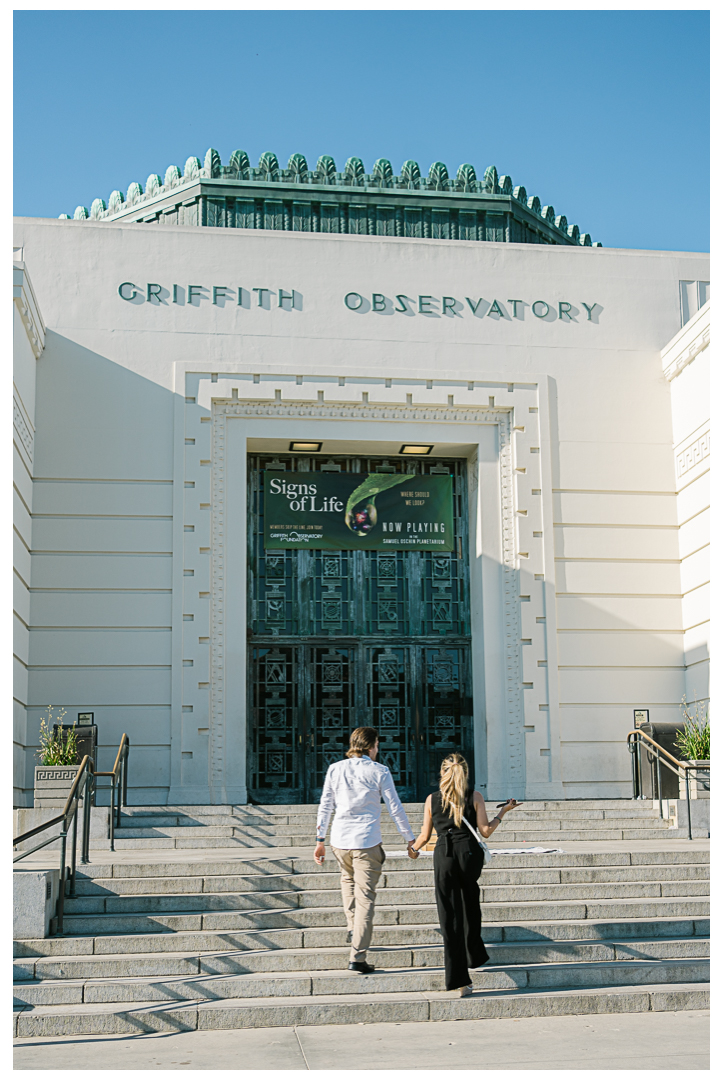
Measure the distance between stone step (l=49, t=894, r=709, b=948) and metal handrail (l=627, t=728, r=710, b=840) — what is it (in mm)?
3133

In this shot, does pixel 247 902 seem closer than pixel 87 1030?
No

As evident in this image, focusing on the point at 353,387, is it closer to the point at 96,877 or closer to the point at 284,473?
the point at 284,473

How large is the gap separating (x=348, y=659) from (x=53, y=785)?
17.8 ft

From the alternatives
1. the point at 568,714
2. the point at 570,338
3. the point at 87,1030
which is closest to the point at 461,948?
the point at 87,1030

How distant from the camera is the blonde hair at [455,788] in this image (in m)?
7.59

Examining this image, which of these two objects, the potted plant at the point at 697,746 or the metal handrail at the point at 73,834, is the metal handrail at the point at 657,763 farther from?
the metal handrail at the point at 73,834

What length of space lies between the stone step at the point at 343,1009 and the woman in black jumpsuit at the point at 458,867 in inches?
10.1

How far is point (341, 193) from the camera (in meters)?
17.8

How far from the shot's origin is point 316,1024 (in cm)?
709

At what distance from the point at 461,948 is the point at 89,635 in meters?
8.62

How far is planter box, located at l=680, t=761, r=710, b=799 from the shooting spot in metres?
12.4

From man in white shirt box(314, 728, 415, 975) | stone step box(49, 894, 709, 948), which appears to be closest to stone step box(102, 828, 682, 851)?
stone step box(49, 894, 709, 948)

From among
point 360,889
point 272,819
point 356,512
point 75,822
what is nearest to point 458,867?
point 360,889

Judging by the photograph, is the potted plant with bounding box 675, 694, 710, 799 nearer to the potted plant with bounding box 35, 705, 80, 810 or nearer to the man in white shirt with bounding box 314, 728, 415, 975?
the man in white shirt with bounding box 314, 728, 415, 975
